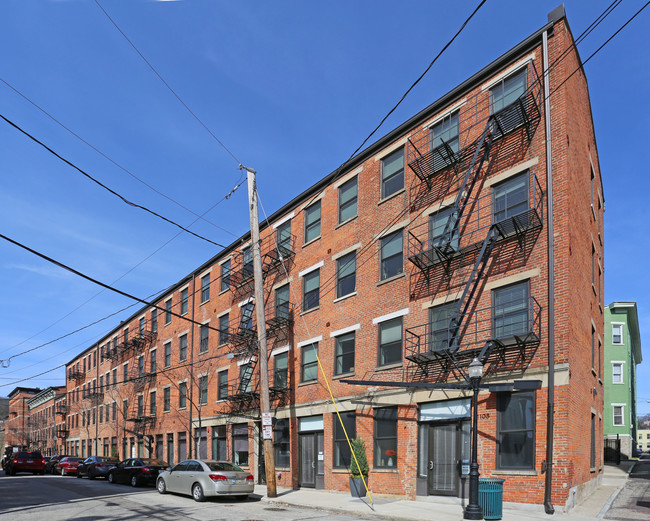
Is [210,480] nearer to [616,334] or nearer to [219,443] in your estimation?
[219,443]

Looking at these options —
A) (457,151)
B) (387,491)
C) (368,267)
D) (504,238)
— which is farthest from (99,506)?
(457,151)

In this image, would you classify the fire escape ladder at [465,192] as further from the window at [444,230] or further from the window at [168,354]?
the window at [168,354]

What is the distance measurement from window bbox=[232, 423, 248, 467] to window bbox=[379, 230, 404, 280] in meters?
12.1

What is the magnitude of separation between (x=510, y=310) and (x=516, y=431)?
3.27 m

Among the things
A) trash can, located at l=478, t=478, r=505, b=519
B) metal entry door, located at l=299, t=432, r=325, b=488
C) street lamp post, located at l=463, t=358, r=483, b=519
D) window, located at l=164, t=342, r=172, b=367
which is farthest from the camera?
window, located at l=164, t=342, r=172, b=367

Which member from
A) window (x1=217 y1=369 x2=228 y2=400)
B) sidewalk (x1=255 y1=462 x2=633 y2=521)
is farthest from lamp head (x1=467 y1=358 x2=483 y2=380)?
window (x1=217 y1=369 x2=228 y2=400)

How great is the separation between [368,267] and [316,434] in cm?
719

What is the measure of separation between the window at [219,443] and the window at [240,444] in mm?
1138

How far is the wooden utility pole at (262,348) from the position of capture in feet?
65.2

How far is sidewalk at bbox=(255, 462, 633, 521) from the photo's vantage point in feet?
47.6

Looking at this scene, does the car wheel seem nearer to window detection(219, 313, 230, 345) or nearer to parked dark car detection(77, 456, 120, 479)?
window detection(219, 313, 230, 345)

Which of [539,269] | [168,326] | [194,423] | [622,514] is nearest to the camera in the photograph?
[622,514]

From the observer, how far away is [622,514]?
14.8 metres

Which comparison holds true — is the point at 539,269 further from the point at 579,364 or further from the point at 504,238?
the point at 579,364
